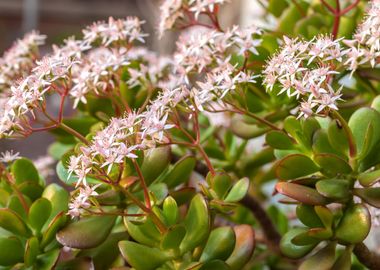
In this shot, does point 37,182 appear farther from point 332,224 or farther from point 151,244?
point 332,224

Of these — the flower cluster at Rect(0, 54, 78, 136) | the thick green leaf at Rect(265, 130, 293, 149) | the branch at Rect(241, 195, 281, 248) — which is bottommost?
the branch at Rect(241, 195, 281, 248)

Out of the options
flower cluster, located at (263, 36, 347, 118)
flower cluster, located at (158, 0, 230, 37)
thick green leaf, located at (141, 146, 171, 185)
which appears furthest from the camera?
Result: flower cluster, located at (158, 0, 230, 37)

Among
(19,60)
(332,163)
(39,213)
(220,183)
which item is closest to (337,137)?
(332,163)

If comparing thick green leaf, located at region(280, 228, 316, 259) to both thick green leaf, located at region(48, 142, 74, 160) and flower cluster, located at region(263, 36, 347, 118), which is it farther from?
thick green leaf, located at region(48, 142, 74, 160)

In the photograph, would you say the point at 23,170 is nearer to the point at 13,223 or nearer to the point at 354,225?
the point at 13,223

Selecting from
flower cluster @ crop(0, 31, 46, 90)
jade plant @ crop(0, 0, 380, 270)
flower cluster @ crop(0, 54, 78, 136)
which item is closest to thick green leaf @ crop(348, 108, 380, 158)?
jade plant @ crop(0, 0, 380, 270)

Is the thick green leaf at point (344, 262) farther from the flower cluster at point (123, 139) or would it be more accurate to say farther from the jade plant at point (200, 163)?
the flower cluster at point (123, 139)

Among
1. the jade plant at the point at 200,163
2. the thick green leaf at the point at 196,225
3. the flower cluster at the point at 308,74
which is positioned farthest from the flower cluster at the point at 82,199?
the flower cluster at the point at 308,74
